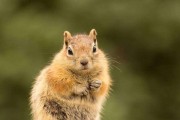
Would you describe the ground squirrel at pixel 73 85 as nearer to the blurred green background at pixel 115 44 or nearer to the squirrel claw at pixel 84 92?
the squirrel claw at pixel 84 92

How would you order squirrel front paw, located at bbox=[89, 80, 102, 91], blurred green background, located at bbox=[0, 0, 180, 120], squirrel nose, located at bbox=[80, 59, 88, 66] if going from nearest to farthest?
squirrel nose, located at bbox=[80, 59, 88, 66]
squirrel front paw, located at bbox=[89, 80, 102, 91]
blurred green background, located at bbox=[0, 0, 180, 120]

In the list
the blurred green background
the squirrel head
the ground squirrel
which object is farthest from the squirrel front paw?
the blurred green background

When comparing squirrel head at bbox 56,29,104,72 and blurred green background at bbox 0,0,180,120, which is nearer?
squirrel head at bbox 56,29,104,72

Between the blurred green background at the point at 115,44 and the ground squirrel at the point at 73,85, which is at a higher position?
the blurred green background at the point at 115,44

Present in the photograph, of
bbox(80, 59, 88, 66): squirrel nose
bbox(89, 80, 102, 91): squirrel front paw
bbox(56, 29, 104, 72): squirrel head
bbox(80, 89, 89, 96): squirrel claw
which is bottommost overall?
bbox(80, 89, 89, 96): squirrel claw

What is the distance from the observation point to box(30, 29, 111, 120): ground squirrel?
5.79m

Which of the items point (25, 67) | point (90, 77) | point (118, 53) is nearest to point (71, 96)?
point (90, 77)

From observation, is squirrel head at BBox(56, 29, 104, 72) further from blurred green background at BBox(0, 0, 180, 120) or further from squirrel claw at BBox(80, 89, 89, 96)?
blurred green background at BBox(0, 0, 180, 120)

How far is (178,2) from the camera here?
10.9 metres

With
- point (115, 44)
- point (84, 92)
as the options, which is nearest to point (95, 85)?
point (84, 92)

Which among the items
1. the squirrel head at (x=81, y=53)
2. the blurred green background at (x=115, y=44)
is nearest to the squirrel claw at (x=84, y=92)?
the squirrel head at (x=81, y=53)

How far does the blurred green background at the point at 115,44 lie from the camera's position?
10383mm

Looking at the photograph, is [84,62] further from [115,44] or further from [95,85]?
[115,44]

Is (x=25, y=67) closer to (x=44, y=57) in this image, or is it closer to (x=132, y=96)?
(x=44, y=57)
